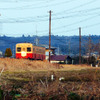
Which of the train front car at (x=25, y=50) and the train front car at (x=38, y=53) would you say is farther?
the train front car at (x=38, y=53)

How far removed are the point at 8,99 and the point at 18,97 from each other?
26 centimetres

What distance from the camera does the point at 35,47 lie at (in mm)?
42156

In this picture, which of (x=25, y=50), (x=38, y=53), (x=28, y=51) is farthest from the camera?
(x=38, y=53)

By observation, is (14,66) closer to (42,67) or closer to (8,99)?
(42,67)

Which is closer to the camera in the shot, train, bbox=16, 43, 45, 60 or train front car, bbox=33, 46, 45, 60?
train, bbox=16, 43, 45, 60

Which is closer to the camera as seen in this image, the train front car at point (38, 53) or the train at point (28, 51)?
the train at point (28, 51)

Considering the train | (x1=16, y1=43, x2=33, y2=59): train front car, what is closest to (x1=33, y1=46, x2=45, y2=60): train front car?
the train

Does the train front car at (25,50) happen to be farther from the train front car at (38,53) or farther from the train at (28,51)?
the train front car at (38,53)

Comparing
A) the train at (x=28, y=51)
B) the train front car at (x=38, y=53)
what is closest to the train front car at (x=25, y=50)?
the train at (x=28, y=51)

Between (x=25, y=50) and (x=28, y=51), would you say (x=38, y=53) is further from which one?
(x=28, y=51)

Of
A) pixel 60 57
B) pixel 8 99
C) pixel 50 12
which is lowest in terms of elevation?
pixel 60 57

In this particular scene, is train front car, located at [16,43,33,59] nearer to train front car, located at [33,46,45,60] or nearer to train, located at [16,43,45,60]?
train, located at [16,43,45,60]

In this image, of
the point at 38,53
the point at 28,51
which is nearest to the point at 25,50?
the point at 28,51

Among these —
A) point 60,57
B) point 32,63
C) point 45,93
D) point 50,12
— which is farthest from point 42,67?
point 60,57
